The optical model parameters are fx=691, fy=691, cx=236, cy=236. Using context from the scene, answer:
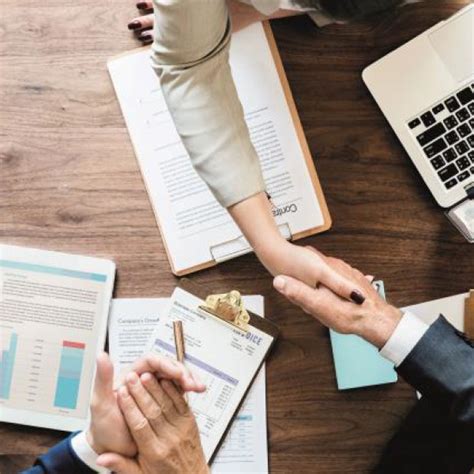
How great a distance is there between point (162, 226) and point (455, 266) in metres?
0.50

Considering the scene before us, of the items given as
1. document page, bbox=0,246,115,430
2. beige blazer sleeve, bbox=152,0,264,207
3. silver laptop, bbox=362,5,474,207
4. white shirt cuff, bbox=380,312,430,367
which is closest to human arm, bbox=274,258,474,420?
white shirt cuff, bbox=380,312,430,367

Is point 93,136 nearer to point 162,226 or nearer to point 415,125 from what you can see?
point 162,226

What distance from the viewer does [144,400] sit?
3.56ft

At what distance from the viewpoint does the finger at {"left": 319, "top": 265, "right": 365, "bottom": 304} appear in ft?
3.12

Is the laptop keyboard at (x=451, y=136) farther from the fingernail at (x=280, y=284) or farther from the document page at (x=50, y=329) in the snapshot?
the document page at (x=50, y=329)

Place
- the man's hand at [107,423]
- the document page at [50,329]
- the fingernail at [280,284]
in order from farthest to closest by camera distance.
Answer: the document page at [50,329] → the man's hand at [107,423] → the fingernail at [280,284]

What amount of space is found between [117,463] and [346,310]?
0.44 metres

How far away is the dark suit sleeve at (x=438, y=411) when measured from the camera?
96 cm

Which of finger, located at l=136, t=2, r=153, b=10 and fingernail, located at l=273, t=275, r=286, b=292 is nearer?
fingernail, located at l=273, t=275, r=286, b=292

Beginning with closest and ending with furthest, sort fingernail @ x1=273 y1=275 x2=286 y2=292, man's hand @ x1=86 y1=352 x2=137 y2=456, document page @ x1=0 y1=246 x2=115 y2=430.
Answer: fingernail @ x1=273 y1=275 x2=286 y2=292 < man's hand @ x1=86 y1=352 x2=137 y2=456 < document page @ x1=0 y1=246 x2=115 y2=430

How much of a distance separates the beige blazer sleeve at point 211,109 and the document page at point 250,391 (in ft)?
0.85

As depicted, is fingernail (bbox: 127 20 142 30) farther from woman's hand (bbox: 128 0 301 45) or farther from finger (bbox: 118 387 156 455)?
finger (bbox: 118 387 156 455)

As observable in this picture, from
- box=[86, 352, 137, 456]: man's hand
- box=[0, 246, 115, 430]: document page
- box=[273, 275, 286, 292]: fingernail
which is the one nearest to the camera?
box=[273, 275, 286, 292]: fingernail

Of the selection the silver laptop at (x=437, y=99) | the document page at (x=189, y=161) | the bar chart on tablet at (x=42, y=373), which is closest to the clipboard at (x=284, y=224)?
the document page at (x=189, y=161)
